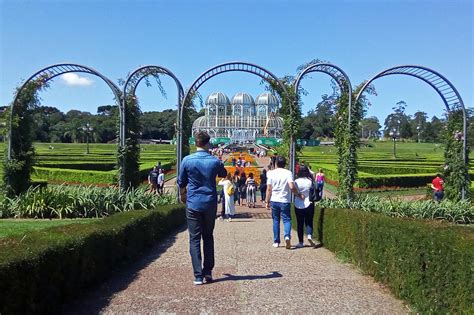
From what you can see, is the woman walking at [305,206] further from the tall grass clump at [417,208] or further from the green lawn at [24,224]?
the green lawn at [24,224]

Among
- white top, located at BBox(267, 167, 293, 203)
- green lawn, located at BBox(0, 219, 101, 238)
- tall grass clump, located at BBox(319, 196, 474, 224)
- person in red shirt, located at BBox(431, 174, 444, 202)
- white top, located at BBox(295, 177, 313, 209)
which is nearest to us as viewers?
white top, located at BBox(267, 167, 293, 203)

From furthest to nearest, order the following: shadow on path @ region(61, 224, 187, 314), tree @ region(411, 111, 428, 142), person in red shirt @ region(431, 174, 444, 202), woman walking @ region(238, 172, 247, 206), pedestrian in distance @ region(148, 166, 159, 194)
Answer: tree @ region(411, 111, 428, 142), pedestrian in distance @ region(148, 166, 159, 194), woman walking @ region(238, 172, 247, 206), person in red shirt @ region(431, 174, 444, 202), shadow on path @ region(61, 224, 187, 314)

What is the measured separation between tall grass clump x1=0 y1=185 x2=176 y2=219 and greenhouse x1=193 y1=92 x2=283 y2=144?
248ft

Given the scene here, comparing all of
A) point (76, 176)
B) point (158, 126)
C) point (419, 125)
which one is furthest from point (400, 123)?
point (76, 176)

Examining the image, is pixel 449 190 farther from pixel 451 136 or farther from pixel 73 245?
pixel 73 245

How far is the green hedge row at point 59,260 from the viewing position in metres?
3.49

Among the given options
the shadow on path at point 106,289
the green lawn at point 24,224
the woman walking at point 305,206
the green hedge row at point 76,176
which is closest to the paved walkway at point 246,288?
the shadow on path at point 106,289

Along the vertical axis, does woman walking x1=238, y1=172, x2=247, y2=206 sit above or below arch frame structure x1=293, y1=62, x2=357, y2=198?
below

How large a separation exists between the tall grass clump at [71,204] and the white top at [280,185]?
16.9ft

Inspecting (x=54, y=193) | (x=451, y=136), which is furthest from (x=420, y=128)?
(x=54, y=193)

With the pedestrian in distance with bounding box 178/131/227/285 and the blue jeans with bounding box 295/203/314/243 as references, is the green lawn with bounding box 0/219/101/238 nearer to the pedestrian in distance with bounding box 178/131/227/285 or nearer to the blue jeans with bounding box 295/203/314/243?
the blue jeans with bounding box 295/203/314/243

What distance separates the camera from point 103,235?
5.54 m

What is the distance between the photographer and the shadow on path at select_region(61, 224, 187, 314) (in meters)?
4.40

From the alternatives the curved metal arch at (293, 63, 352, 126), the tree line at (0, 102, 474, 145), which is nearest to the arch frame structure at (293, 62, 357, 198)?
the curved metal arch at (293, 63, 352, 126)
